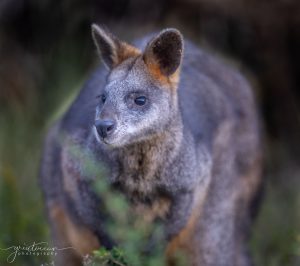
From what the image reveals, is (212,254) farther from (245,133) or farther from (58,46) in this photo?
(58,46)

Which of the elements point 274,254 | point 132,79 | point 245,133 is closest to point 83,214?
point 132,79

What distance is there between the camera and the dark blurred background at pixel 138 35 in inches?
379

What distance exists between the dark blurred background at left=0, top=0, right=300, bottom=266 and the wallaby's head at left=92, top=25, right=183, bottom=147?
3.08m

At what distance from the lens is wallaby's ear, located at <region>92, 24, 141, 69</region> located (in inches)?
247

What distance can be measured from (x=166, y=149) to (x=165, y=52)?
0.66 meters

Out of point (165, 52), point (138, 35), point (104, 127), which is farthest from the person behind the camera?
point (138, 35)

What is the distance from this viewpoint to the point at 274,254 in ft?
27.8

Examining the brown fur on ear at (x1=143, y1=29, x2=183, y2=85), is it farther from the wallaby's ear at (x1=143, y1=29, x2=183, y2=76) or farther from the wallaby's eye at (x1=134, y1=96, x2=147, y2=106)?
the wallaby's eye at (x1=134, y1=96, x2=147, y2=106)

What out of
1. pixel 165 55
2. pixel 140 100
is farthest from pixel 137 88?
pixel 165 55

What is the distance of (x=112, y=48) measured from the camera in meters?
6.27

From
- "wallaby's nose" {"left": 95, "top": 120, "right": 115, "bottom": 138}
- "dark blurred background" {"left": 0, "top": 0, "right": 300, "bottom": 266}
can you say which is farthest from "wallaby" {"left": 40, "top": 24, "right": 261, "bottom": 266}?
"dark blurred background" {"left": 0, "top": 0, "right": 300, "bottom": 266}

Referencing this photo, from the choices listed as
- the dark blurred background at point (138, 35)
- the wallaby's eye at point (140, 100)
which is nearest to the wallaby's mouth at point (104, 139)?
the wallaby's eye at point (140, 100)

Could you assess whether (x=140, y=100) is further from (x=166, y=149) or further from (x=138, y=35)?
(x=138, y=35)

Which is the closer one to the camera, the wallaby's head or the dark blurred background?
the wallaby's head
